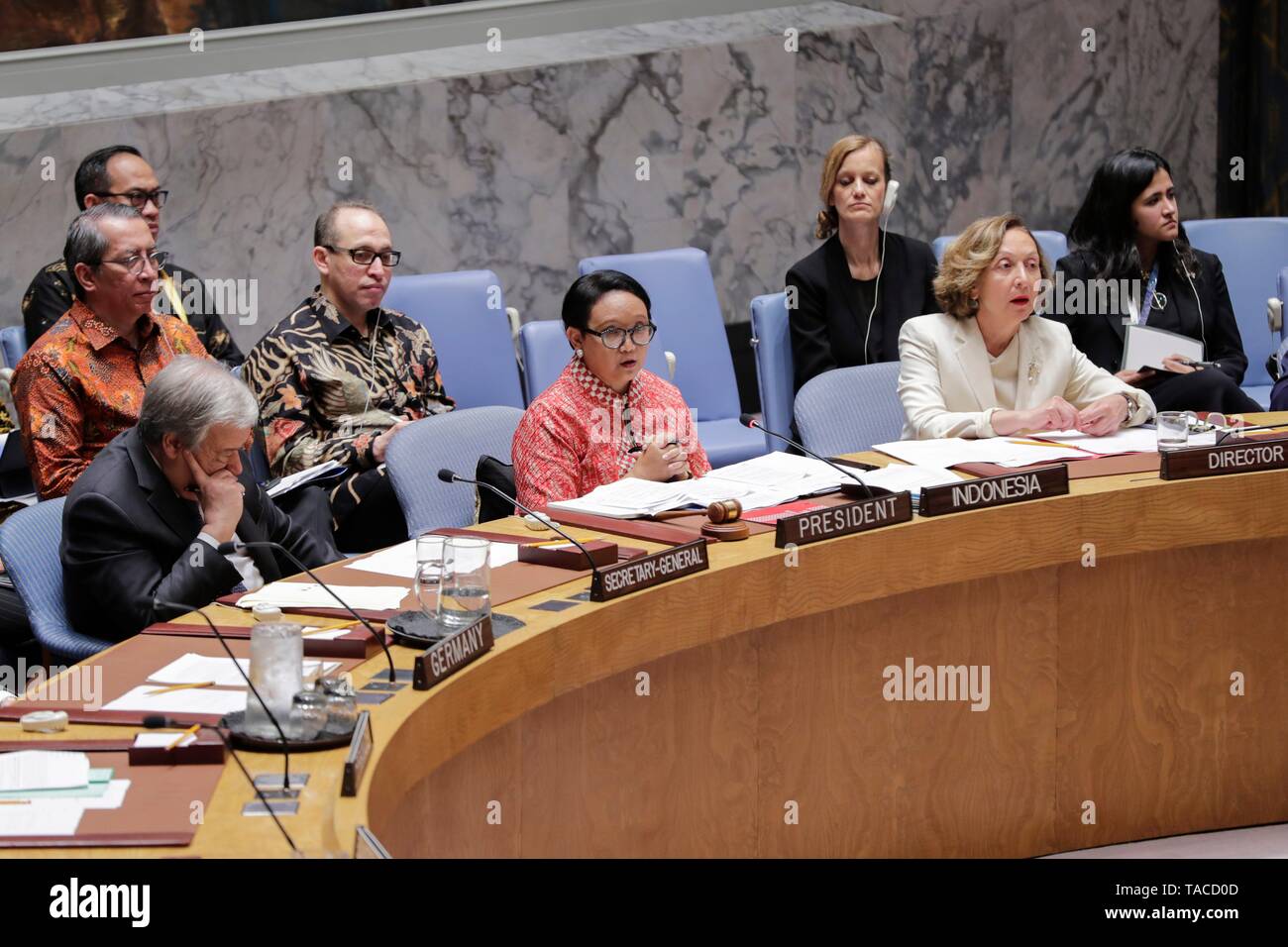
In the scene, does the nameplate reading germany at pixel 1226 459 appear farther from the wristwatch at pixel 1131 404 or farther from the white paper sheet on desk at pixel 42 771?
the white paper sheet on desk at pixel 42 771

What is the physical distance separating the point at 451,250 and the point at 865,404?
1.81 m

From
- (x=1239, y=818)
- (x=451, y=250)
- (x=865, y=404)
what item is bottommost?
(x=1239, y=818)

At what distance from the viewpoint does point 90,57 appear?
4512 mm

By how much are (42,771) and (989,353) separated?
247 cm

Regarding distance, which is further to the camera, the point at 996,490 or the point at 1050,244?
the point at 1050,244

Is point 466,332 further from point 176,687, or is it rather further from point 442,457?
point 176,687

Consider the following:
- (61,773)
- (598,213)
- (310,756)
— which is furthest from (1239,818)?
(598,213)

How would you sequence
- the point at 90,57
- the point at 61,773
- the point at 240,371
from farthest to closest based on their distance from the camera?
the point at 90,57 < the point at 240,371 < the point at 61,773

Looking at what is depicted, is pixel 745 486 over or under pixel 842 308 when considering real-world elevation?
under

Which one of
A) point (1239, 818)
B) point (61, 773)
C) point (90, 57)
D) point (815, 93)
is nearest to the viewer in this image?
point (61, 773)

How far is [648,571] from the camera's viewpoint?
231 centimetres

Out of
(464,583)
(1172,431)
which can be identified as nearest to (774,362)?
(1172,431)

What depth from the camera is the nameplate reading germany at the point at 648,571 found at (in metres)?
2.25
